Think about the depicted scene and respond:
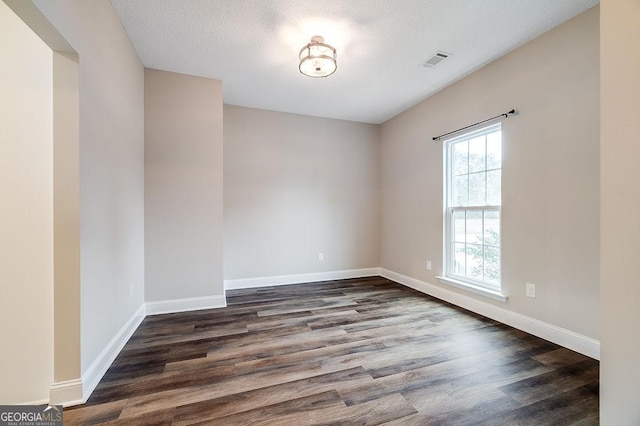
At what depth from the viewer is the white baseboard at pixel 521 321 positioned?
203 cm

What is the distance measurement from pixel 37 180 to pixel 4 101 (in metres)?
0.49

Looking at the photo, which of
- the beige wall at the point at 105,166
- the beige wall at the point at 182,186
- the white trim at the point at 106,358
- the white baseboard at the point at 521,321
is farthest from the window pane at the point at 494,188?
the white trim at the point at 106,358

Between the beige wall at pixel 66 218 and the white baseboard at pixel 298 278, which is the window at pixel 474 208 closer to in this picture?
the white baseboard at pixel 298 278

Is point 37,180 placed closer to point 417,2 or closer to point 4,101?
point 4,101

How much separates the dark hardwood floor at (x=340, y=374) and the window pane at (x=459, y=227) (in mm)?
906

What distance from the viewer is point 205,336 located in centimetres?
238

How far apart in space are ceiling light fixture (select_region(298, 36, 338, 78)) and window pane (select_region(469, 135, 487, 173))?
1.91 meters

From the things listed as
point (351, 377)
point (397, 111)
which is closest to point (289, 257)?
point (351, 377)

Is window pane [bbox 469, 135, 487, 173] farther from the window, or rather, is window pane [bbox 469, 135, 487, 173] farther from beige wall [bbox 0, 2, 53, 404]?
beige wall [bbox 0, 2, 53, 404]

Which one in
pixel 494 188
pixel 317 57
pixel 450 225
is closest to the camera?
pixel 317 57

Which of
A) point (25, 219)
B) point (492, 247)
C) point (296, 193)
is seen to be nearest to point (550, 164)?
point (492, 247)

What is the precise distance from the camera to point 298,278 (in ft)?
13.9

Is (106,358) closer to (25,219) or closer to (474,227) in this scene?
(25,219)

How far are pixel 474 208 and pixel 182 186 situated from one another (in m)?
3.39
